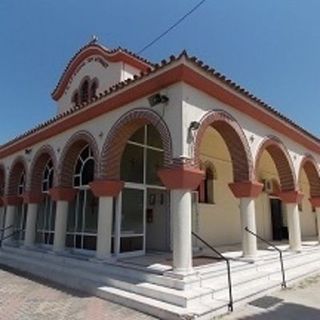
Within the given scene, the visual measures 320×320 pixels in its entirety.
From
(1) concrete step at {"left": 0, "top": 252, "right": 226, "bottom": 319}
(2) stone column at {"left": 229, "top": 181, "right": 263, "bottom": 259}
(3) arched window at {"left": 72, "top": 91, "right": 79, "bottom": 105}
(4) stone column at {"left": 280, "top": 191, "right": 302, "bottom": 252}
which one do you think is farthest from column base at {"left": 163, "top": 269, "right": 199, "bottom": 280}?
(3) arched window at {"left": 72, "top": 91, "right": 79, "bottom": 105}

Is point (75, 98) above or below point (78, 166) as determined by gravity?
above

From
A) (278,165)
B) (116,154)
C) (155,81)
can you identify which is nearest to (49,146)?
(116,154)

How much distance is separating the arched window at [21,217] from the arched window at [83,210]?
169 inches

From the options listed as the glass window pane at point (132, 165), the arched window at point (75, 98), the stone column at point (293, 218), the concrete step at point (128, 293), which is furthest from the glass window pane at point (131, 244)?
the arched window at point (75, 98)

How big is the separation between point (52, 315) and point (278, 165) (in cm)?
870

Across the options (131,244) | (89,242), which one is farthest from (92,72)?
(131,244)

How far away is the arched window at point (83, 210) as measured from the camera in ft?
35.6

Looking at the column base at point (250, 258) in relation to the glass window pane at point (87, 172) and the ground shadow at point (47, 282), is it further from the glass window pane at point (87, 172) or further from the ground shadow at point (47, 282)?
the glass window pane at point (87, 172)

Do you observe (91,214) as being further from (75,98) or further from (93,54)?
(93,54)

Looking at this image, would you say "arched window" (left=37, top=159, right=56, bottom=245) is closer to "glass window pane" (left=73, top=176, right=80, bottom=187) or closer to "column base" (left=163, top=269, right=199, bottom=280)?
"glass window pane" (left=73, top=176, right=80, bottom=187)

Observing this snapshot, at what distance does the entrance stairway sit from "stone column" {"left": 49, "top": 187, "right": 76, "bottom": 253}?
51 cm

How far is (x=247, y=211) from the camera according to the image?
9.09 m

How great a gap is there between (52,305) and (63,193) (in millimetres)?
4577

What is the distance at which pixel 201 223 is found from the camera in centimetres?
1202
